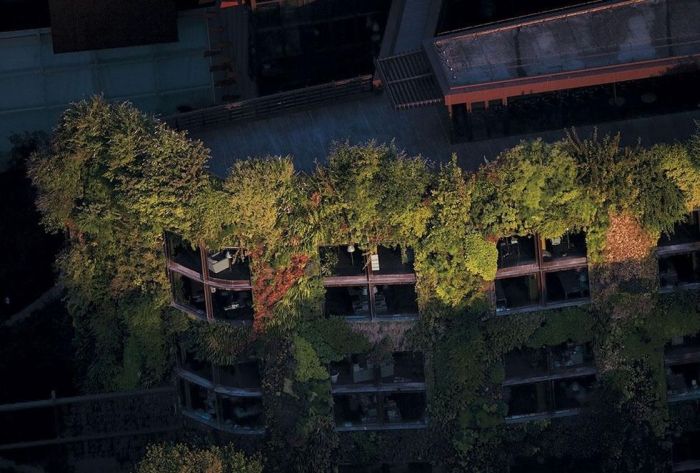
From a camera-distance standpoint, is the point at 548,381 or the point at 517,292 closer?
the point at 517,292

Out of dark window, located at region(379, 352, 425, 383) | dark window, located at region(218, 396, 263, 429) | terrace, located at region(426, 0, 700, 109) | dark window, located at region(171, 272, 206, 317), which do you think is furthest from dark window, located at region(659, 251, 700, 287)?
dark window, located at region(171, 272, 206, 317)

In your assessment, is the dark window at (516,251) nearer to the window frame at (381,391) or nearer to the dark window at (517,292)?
the dark window at (517,292)

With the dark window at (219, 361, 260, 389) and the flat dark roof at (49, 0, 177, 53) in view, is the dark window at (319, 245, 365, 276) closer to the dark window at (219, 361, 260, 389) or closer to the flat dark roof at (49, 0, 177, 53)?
the dark window at (219, 361, 260, 389)

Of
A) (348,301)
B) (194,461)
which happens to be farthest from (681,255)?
(194,461)

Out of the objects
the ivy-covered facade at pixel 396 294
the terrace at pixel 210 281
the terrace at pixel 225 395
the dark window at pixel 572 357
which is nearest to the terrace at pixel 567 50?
the ivy-covered facade at pixel 396 294

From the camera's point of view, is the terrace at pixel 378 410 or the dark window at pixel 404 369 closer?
the dark window at pixel 404 369

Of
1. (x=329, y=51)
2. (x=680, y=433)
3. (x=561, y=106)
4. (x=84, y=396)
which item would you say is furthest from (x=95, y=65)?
(x=680, y=433)

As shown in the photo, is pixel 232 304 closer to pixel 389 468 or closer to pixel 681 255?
pixel 389 468
